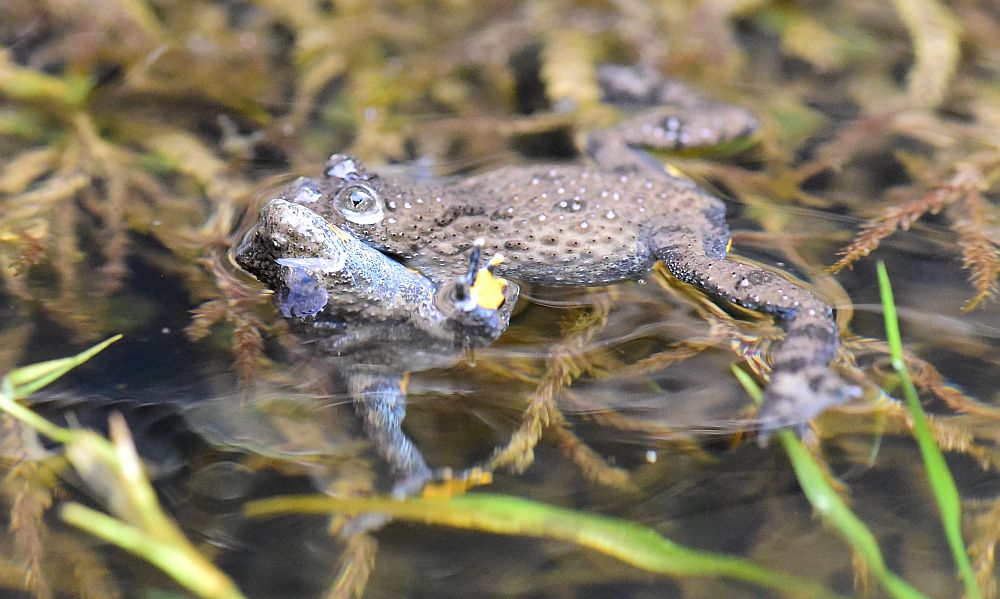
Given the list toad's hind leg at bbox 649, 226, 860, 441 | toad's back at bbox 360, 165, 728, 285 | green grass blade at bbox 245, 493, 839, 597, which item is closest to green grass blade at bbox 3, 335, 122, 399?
green grass blade at bbox 245, 493, 839, 597

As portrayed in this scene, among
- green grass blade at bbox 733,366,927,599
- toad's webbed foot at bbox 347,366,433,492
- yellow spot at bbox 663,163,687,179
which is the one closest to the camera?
green grass blade at bbox 733,366,927,599

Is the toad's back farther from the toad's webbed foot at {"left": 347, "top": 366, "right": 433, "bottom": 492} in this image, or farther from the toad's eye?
the toad's webbed foot at {"left": 347, "top": 366, "right": 433, "bottom": 492}

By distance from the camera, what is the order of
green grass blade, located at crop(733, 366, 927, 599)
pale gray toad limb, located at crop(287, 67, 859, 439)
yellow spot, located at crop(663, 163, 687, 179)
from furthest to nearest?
yellow spot, located at crop(663, 163, 687, 179) < pale gray toad limb, located at crop(287, 67, 859, 439) < green grass blade, located at crop(733, 366, 927, 599)

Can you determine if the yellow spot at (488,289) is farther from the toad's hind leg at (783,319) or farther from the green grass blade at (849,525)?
the green grass blade at (849,525)

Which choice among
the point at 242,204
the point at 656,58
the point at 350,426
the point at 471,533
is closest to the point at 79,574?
the point at 350,426

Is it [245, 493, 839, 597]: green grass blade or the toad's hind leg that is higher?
the toad's hind leg

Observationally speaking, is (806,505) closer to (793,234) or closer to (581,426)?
(581,426)
